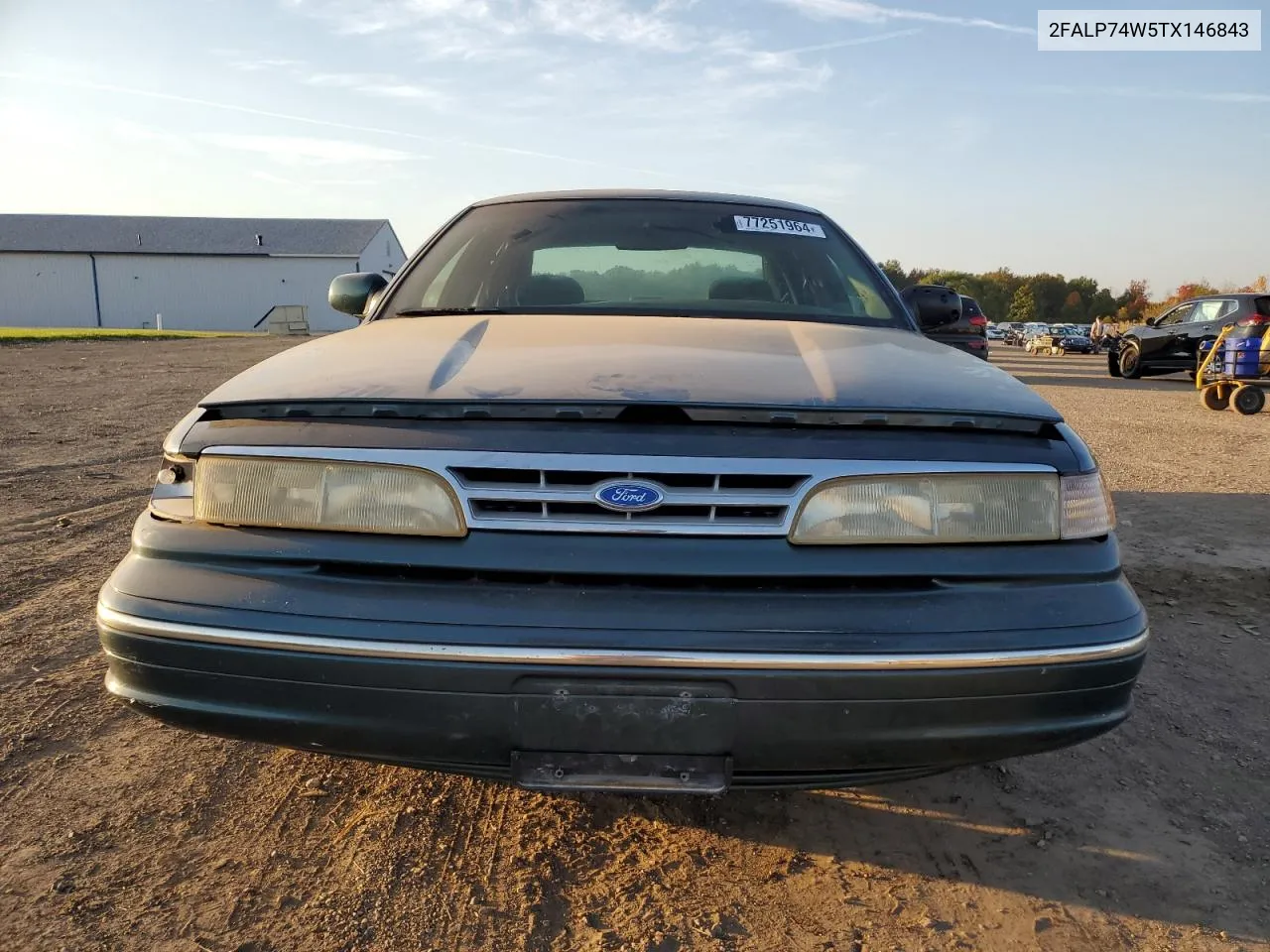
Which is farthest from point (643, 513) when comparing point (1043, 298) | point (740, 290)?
point (1043, 298)

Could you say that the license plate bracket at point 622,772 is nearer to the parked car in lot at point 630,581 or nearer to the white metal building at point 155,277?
the parked car in lot at point 630,581

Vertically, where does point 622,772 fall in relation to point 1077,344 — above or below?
below

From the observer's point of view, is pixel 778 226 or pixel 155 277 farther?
pixel 155 277

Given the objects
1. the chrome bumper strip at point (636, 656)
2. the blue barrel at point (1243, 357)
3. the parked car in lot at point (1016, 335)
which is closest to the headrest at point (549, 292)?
the chrome bumper strip at point (636, 656)

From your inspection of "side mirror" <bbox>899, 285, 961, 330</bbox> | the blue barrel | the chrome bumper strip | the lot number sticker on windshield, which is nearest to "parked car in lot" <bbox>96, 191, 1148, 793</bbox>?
the chrome bumper strip

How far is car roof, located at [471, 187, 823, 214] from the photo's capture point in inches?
125

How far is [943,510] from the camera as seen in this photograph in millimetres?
1609

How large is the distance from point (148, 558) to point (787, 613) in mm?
1172

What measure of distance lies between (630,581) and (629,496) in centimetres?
15

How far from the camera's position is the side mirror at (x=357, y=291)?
319 centimetres

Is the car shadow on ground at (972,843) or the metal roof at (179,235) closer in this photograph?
the car shadow on ground at (972,843)

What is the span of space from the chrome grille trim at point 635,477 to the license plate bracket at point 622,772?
388 mm

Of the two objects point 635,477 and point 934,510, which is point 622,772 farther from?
point 934,510

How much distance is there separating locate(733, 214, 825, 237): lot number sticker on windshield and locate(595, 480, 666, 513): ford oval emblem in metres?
1.79
